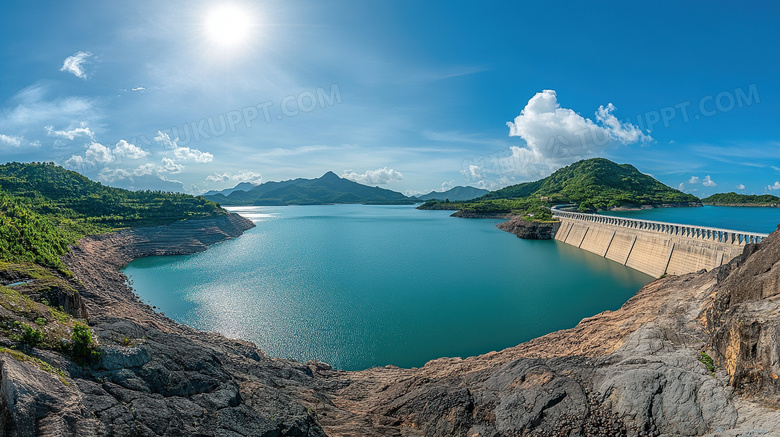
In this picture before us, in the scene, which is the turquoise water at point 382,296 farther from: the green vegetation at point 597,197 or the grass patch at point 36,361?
the green vegetation at point 597,197

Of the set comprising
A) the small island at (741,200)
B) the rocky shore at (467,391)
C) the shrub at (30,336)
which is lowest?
the rocky shore at (467,391)

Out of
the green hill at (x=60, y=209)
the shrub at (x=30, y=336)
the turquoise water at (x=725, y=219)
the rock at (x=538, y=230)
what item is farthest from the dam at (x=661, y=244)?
the green hill at (x=60, y=209)

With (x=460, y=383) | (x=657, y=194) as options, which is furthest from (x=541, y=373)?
(x=657, y=194)

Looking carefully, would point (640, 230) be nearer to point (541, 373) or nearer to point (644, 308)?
point (644, 308)

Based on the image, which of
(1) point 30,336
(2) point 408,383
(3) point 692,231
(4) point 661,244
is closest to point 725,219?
(4) point 661,244

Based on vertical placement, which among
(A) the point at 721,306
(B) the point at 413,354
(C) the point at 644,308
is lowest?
(B) the point at 413,354

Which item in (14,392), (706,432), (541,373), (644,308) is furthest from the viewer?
(644,308)
